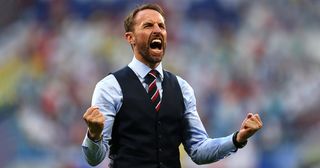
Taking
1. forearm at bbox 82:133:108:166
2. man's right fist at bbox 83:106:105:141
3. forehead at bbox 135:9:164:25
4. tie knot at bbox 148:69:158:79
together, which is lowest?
forearm at bbox 82:133:108:166

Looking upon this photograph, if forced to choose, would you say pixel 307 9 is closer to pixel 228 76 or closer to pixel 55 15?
pixel 228 76

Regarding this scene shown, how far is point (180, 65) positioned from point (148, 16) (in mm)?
1859

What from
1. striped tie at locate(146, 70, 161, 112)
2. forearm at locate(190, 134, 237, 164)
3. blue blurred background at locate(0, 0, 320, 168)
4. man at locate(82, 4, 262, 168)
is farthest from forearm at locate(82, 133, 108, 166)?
blue blurred background at locate(0, 0, 320, 168)

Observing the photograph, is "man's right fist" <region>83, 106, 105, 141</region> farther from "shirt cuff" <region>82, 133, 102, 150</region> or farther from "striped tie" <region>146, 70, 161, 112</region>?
"striped tie" <region>146, 70, 161, 112</region>

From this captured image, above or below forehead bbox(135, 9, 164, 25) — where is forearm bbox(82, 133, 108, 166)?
below

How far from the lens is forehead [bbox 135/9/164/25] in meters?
2.10

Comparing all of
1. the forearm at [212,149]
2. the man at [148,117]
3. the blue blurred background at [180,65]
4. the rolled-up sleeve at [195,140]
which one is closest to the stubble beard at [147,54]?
the man at [148,117]

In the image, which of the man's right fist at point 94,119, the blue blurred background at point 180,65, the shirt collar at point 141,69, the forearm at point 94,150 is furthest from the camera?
the blue blurred background at point 180,65

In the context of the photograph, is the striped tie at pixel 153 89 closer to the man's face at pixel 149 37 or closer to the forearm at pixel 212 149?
the man's face at pixel 149 37

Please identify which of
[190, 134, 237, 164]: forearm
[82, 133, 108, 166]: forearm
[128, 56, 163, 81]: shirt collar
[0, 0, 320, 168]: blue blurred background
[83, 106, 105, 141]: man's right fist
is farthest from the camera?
[0, 0, 320, 168]: blue blurred background

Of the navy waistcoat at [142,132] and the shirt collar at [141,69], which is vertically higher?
the shirt collar at [141,69]

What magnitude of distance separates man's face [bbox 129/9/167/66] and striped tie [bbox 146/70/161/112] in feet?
0.12

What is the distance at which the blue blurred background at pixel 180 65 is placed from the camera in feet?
12.9

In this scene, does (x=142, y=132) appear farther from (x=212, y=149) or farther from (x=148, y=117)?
(x=212, y=149)
